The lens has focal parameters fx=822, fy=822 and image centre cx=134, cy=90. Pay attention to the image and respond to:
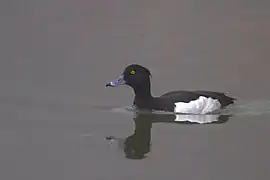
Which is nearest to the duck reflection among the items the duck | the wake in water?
the wake in water

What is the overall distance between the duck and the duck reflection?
12cm

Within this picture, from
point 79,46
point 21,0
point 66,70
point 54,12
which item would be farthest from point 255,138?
point 21,0

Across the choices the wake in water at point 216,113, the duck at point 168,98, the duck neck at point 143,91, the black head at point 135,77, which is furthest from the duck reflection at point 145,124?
the black head at point 135,77

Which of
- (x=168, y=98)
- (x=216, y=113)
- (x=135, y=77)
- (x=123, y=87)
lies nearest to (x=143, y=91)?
(x=135, y=77)

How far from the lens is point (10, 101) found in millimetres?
12133

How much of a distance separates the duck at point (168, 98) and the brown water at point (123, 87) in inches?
13.1

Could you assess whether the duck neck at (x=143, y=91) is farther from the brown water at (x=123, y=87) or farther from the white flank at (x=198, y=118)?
the white flank at (x=198, y=118)

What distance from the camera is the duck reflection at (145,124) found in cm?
991

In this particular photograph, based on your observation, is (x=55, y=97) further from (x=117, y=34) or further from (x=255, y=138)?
(x=117, y=34)

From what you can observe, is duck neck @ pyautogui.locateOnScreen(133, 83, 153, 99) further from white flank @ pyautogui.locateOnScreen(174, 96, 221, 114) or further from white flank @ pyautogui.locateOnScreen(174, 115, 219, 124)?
white flank @ pyautogui.locateOnScreen(174, 115, 219, 124)

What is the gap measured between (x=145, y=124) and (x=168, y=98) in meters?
0.69

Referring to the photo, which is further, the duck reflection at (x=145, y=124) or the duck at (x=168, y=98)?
the duck at (x=168, y=98)

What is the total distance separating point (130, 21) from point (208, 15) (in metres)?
2.19

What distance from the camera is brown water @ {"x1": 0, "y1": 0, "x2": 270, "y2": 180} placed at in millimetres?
9273
